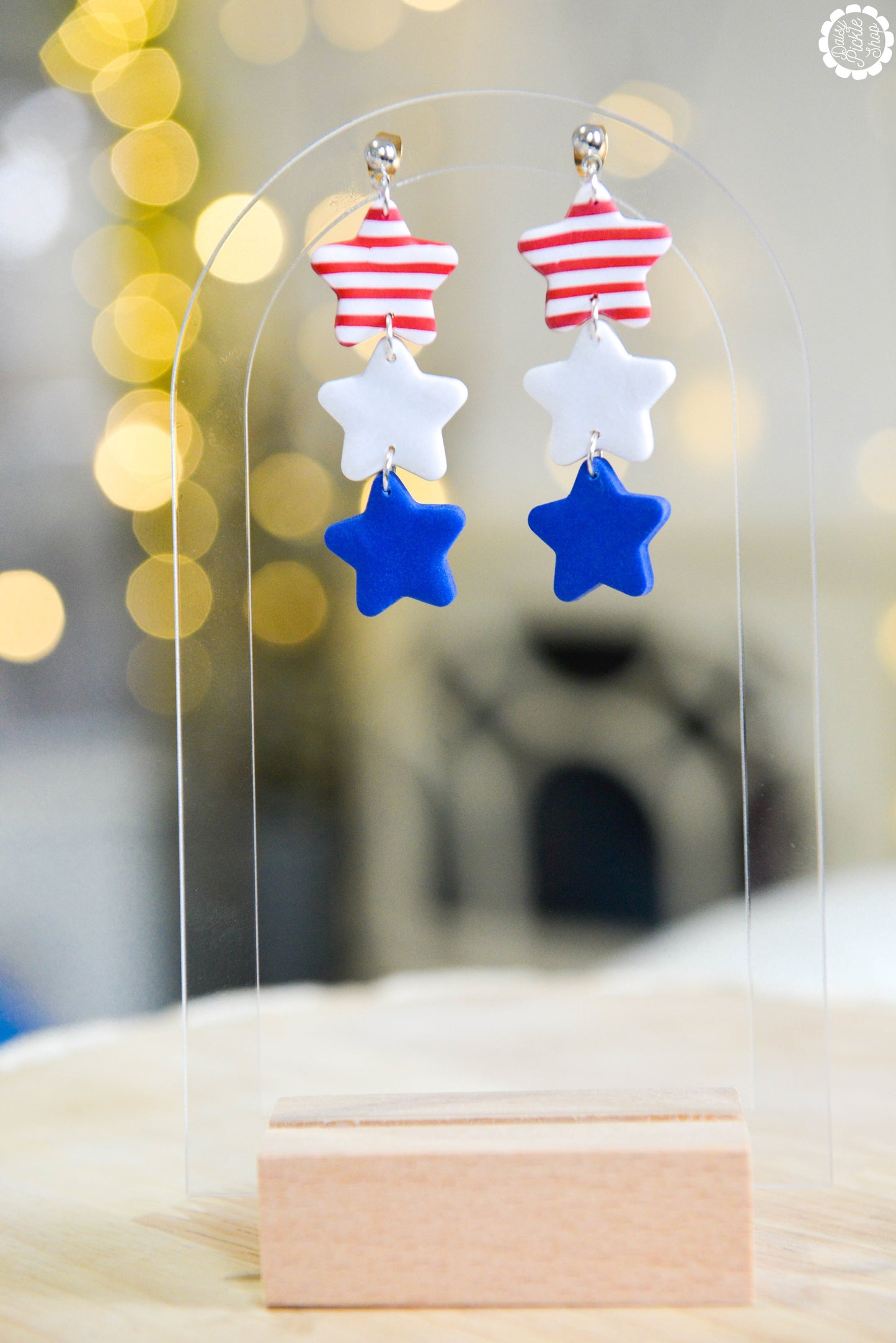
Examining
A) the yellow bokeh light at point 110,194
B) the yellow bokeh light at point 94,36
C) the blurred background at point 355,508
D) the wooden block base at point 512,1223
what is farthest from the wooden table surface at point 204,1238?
the yellow bokeh light at point 94,36

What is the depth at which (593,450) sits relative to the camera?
633 millimetres

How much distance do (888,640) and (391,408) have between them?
67cm

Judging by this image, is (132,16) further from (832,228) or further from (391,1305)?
(391,1305)

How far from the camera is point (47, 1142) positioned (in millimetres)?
691

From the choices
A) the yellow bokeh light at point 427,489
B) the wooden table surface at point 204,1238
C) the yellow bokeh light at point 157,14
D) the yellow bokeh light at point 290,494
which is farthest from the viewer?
the yellow bokeh light at point 157,14

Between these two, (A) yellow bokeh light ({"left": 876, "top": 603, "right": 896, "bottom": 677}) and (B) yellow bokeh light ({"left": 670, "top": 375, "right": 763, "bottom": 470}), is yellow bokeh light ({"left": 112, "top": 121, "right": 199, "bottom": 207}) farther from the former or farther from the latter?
(A) yellow bokeh light ({"left": 876, "top": 603, "right": 896, "bottom": 677})

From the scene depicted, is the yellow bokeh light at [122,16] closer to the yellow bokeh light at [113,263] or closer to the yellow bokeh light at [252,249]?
the yellow bokeh light at [113,263]

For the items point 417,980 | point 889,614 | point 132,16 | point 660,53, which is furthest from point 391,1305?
point 132,16

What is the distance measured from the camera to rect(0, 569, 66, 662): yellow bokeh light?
4.01 feet

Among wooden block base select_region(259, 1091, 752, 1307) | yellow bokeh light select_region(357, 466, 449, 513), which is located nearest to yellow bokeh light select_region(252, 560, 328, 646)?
yellow bokeh light select_region(357, 466, 449, 513)

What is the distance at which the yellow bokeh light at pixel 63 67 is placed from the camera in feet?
3.90

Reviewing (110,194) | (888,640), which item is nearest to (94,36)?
(110,194)

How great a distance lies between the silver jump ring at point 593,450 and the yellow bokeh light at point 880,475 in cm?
56

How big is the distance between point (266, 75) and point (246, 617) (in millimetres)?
Result: 692
